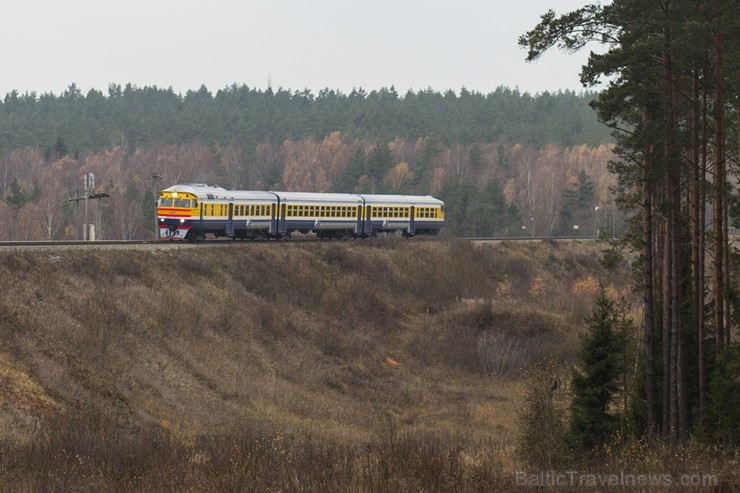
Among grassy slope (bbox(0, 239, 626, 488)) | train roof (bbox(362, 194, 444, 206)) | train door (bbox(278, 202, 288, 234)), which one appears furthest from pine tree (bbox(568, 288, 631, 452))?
train roof (bbox(362, 194, 444, 206))

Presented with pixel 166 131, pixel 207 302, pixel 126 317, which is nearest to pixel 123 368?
pixel 126 317

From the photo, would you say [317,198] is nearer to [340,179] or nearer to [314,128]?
[340,179]

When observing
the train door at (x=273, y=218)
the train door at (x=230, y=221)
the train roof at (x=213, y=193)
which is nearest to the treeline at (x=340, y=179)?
the train door at (x=273, y=218)

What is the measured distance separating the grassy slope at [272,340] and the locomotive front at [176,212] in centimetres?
248

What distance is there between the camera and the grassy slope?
27297 mm

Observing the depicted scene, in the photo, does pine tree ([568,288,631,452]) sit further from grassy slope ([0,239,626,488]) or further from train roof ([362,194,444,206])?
train roof ([362,194,444,206])

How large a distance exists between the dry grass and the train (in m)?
1.83

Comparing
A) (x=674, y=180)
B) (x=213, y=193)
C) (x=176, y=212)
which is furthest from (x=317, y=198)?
(x=674, y=180)

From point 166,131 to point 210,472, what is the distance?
589 feet

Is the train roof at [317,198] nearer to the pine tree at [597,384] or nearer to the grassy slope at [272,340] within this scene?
the grassy slope at [272,340]

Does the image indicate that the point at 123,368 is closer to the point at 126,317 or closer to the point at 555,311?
the point at 126,317

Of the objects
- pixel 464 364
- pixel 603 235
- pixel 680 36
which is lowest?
pixel 464 364

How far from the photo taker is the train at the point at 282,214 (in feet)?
159

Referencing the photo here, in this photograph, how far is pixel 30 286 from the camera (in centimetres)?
3281
